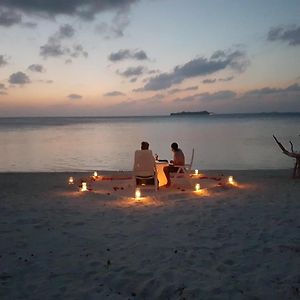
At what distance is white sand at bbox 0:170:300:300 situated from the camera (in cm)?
410

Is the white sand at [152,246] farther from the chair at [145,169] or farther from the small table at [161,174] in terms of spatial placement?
the small table at [161,174]

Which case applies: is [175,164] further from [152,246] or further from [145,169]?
[152,246]

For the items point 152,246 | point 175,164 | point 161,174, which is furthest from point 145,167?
point 152,246

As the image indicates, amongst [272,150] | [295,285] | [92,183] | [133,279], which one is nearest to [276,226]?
[295,285]

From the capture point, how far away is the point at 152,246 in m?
5.40

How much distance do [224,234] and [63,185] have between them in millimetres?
6438

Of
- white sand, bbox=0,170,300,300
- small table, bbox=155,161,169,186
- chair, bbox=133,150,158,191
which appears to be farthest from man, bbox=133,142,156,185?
small table, bbox=155,161,169,186

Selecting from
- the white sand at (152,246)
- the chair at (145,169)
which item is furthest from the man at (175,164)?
the white sand at (152,246)

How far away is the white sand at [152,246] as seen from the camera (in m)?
4.10

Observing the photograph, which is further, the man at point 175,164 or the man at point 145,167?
the man at point 175,164

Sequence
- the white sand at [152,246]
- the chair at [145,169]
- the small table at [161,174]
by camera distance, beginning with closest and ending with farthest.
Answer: the white sand at [152,246] < the chair at [145,169] < the small table at [161,174]

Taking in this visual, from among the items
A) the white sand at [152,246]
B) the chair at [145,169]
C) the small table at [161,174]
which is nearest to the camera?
the white sand at [152,246]

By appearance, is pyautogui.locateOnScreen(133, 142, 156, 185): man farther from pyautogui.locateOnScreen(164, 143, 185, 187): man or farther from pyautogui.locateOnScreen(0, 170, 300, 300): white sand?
pyautogui.locateOnScreen(164, 143, 185, 187): man

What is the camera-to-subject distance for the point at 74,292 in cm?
402
